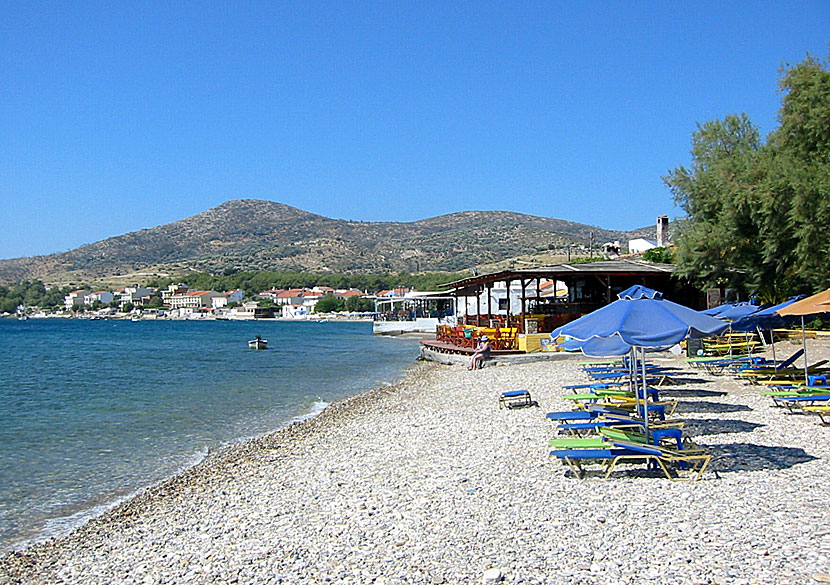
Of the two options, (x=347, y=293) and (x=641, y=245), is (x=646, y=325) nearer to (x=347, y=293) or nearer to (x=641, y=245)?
(x=641, y=245)

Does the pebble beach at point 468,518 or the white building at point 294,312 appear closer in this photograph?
the pebble beach at point 468,518

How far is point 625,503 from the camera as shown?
6840 millimetres

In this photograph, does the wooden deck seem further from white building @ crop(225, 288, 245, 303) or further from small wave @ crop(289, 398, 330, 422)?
white building @ crop(225, 288, 245, 303)

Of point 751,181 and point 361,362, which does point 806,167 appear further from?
point 361,362

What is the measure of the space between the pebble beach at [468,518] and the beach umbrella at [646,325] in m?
1.50

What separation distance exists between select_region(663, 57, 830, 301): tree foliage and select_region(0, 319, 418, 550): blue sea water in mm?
12097

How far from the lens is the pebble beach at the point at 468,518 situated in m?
5.43

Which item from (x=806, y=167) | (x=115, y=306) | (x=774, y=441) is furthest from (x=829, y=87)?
(x=115, y=306)

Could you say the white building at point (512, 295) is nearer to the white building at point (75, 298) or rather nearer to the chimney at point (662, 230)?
the chimney at point (662, 230)

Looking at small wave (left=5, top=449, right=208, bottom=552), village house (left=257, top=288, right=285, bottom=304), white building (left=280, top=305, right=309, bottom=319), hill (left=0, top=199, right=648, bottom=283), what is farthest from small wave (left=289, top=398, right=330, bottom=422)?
hill (left=0, top=199, right=648, bottom=283)

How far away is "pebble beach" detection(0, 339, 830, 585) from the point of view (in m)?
5.43

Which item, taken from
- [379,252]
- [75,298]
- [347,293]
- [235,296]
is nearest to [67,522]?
[347,293]

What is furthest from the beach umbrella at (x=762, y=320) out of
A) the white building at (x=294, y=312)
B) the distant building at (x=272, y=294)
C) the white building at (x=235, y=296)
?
the white building at (x=235, y=296)

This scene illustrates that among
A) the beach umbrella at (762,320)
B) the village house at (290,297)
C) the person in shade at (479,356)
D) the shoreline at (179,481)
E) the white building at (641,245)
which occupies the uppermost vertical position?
the white building at (641,245)
